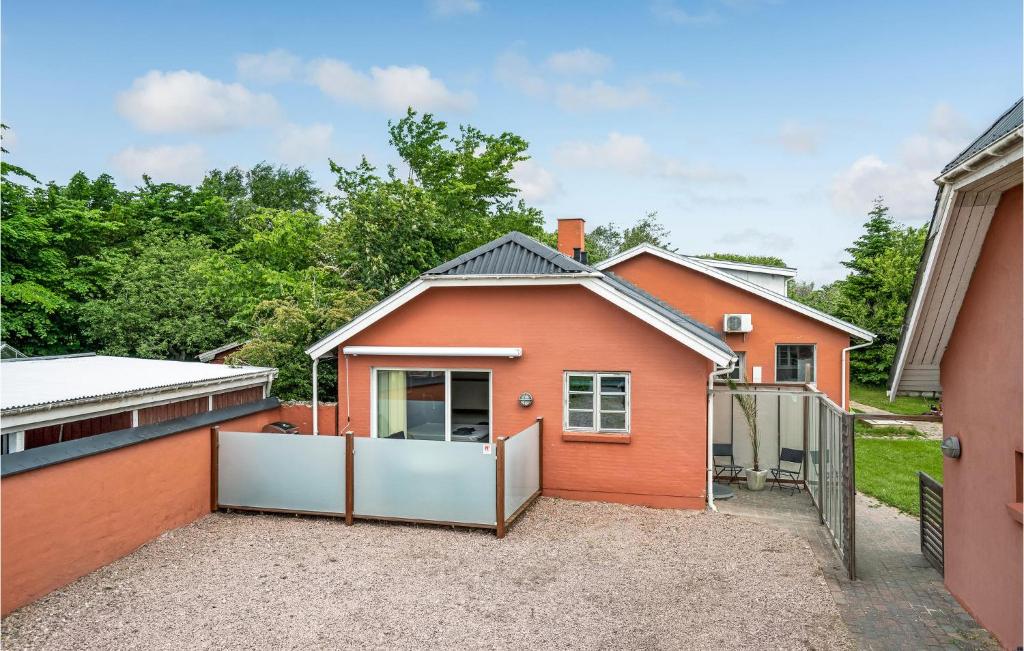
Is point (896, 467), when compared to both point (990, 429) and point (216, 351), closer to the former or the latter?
point (990, 429)

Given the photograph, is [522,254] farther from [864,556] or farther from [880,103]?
[880,103]

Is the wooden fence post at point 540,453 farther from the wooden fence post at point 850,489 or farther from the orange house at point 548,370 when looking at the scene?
the wooden fence post at point 850,489

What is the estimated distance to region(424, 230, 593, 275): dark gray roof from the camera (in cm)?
1177

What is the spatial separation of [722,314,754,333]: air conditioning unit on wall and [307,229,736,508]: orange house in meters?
8.09

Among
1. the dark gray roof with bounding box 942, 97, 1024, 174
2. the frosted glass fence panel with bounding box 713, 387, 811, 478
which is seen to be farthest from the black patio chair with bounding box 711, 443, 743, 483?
the dark gray roof with bounding box 942, 97, 1024, 174

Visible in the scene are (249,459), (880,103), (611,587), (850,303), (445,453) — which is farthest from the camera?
(850,303)

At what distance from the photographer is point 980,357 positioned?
6.42 meters

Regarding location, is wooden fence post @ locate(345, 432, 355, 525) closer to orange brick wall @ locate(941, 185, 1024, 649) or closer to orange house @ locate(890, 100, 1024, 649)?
orange house @ locate(890, 100, 1024, 649)

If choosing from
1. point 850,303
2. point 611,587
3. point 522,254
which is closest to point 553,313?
point 522,254

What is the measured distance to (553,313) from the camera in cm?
1170

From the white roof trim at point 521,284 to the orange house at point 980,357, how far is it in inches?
124

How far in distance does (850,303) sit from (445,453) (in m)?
28.6

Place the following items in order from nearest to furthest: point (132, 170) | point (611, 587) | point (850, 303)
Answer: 1. point (611, 587)
2. point (850, 303)
3. point (132, 170)

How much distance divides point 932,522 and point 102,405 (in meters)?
10.8
